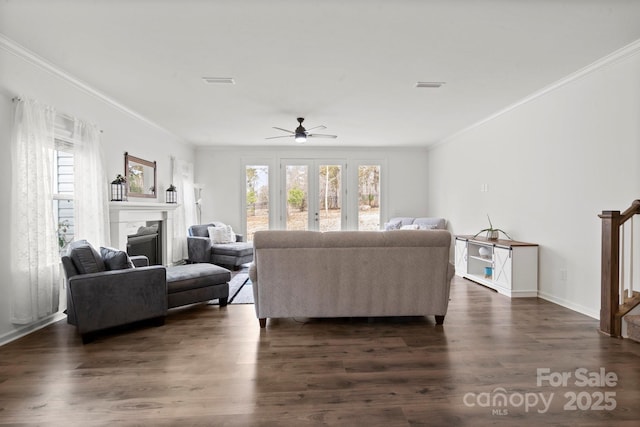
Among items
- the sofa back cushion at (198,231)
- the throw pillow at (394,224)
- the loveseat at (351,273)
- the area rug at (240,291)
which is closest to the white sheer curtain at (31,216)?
the area rug at (240,291)

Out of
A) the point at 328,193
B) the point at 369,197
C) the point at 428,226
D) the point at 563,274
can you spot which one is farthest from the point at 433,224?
the point at 563,274

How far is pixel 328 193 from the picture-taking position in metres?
8.18

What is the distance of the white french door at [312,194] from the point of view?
811 cm

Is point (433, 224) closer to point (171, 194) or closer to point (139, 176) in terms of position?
point (171, 194)

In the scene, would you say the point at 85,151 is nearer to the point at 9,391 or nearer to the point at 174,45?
the point at 174,45

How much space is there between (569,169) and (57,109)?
5704mm

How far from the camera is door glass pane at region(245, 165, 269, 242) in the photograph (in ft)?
26.5

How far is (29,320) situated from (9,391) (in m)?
1.10

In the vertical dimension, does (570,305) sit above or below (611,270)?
below

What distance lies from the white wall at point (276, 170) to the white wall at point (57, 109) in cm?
214

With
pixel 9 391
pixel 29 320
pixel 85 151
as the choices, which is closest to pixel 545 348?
pixel 9 391

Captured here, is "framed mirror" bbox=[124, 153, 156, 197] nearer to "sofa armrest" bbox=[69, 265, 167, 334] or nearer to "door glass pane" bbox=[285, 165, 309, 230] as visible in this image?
"sofa armrest" bbox=[69, 265, 167, 334]

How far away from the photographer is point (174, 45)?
9.80ft

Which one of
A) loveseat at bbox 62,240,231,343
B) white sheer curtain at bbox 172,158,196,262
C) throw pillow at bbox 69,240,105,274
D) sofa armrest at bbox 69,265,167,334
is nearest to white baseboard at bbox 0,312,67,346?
loveseat at bbox 62,240,231,343
